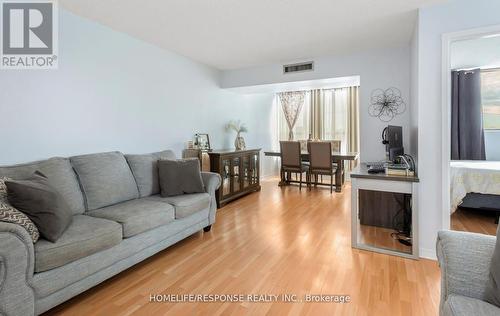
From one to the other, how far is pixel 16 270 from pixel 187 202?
142 centimetres

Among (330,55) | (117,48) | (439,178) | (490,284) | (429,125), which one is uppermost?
(330,55)

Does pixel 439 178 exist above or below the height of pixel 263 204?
above

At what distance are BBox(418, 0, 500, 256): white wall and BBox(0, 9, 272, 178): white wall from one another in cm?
310

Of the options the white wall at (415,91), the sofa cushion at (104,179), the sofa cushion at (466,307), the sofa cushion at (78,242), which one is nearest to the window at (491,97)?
the white wall at (415,91)

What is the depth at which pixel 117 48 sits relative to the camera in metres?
3.11

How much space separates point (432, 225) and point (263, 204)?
7.82 ft

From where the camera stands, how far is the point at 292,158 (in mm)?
5543

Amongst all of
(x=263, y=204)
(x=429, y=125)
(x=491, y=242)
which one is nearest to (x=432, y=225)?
(x=429, y=125)

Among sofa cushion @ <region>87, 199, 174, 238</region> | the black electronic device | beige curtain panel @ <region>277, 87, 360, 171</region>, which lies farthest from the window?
sofa cushion @ <region>87, 199, 174, 238</region>

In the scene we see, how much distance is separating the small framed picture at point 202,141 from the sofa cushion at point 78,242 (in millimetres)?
2346

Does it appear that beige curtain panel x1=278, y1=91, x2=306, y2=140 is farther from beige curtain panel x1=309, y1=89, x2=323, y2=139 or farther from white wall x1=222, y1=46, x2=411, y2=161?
white wall x1=222, y1=46, x2=411, y2=161

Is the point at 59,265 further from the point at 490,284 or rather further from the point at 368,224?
the point at 368,224

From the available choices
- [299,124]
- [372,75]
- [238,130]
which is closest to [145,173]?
[238,130]

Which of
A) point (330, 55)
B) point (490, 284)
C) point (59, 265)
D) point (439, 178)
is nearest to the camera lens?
point (490, 284)
